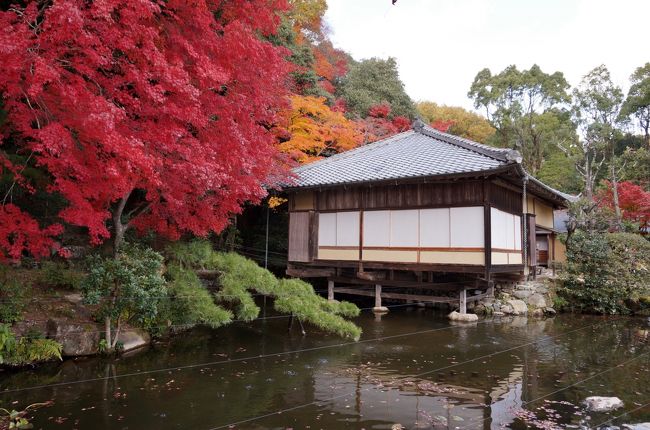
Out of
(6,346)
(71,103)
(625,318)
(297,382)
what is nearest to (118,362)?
(6,346)

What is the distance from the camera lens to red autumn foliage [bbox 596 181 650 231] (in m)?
23.4

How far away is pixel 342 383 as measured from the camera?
7215 mm

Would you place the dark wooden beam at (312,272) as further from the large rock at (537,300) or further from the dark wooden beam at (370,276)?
the large rock at (537,300)

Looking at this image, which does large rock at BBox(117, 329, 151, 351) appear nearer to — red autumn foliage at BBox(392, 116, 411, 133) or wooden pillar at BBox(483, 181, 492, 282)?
wooden pillar at BBox(483, 181, 492, 282)

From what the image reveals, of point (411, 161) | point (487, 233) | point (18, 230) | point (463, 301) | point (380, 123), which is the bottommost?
point (463, 301)

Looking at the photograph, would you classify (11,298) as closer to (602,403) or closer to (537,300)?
(602,403)

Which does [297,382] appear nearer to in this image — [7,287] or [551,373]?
[551,373]

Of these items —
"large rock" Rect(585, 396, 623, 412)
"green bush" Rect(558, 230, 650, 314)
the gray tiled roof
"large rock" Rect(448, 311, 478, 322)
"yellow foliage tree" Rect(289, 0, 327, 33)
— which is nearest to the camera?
"large rock" Rect(585, 396, 623, 412)

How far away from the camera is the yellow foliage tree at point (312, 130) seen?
18.1m

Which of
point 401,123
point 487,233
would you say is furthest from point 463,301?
point 401,123

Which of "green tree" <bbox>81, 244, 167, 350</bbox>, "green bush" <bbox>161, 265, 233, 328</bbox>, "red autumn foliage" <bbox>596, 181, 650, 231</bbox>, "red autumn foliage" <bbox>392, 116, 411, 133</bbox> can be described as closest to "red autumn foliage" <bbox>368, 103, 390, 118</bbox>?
"red autumn foliage" <bbox>392, 116, 411, 133</bbox>

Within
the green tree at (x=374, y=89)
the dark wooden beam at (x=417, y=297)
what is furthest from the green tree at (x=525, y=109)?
the dark wooden beam at (x=417, y=297)

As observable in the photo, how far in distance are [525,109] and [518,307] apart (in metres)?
25.5

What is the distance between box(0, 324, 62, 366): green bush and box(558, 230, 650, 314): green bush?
16.7 m
